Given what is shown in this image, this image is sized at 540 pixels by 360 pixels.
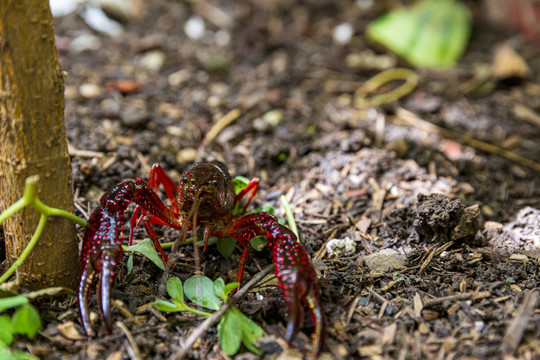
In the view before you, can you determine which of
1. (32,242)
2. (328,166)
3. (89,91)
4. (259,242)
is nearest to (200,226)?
(259,242)

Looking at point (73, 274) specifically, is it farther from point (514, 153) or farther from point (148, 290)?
point (514, 153)

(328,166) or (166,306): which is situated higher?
(328,166)

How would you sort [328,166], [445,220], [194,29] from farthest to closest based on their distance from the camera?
[194,29] < [328,166] < [445,220]

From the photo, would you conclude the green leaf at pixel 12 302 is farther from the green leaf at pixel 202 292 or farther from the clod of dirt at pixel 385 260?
the clod of dirt at pixel 385 260

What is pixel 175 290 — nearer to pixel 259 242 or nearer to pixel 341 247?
pixel 259 242

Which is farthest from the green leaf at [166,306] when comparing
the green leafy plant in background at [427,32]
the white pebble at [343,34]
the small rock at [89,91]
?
the white pebble at [343,34]

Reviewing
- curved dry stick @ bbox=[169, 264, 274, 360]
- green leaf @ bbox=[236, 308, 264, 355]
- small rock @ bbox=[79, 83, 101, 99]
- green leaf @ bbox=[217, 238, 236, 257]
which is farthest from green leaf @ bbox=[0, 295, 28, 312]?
small rock @ bbox=[79, 83, 101, 99]

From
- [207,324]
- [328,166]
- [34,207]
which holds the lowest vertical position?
[207,324]
